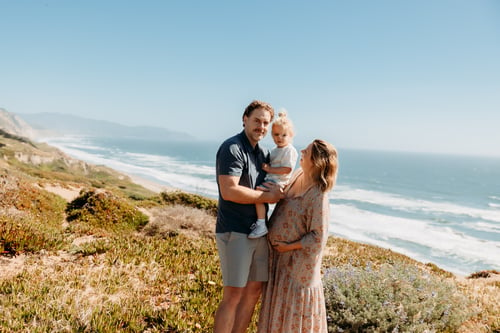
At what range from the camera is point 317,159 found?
11.2ft

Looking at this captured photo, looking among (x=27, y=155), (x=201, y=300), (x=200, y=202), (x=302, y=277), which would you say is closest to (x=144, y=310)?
(x=201, y=300)

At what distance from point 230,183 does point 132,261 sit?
3.70 m

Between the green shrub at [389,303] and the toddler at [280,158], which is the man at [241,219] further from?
the green shrub at [389,303]

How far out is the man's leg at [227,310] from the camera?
352 centimetres

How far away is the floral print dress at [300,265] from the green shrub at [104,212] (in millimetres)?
8903

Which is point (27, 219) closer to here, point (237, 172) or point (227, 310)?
point (227, 310)

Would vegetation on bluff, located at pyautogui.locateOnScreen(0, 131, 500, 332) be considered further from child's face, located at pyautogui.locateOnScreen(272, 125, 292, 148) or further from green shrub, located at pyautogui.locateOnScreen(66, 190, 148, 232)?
green shrub, located at pyautogui.locateOnScreen(66, 190, 148, 232)

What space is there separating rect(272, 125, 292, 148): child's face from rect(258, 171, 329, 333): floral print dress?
2.01ft

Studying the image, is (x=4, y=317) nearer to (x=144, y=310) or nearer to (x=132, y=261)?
(x=144, y=310)

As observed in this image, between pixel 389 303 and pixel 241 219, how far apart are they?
271cm

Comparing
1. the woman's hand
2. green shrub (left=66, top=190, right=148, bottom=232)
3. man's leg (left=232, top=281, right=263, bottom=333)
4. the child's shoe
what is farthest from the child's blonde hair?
→ green shrub (left=66, top=190, right=148, bottom=232)

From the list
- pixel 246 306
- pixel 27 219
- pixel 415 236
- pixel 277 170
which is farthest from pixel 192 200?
pixel 415 236

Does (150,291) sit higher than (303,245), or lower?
lower

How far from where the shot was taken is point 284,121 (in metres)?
3.71
